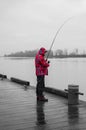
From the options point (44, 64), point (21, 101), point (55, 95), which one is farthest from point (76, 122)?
point (55, 95)

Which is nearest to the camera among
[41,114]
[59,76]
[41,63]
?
→ [41,114]

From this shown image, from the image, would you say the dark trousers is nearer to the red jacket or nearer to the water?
the red jacket

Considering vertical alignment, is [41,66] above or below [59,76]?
above

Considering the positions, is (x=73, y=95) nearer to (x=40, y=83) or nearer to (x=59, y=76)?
(x=40, y=83)

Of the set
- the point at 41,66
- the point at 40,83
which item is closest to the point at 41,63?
the point at 41,66

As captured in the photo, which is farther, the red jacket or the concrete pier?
the red jacket

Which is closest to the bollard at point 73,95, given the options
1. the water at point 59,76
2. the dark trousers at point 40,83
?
the dark trousers at point 40,83

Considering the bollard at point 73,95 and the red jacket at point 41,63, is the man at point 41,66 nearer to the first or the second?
the red jacket at point 41,63

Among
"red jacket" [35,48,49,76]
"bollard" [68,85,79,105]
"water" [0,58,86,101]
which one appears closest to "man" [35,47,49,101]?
"red jacket" [35,48,49,76]

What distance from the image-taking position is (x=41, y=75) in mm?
9039

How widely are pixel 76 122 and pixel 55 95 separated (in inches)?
161

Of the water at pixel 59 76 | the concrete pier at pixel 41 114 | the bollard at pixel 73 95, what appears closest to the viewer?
the concrete pier at pixel 41 114

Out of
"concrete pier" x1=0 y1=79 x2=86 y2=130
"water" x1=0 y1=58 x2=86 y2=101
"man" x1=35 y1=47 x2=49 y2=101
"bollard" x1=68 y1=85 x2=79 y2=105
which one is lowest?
"water" x1=0 y1=58 x2=86 y2=101

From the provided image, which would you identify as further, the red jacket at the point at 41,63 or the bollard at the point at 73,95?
the red jacket at the point at 41,63
